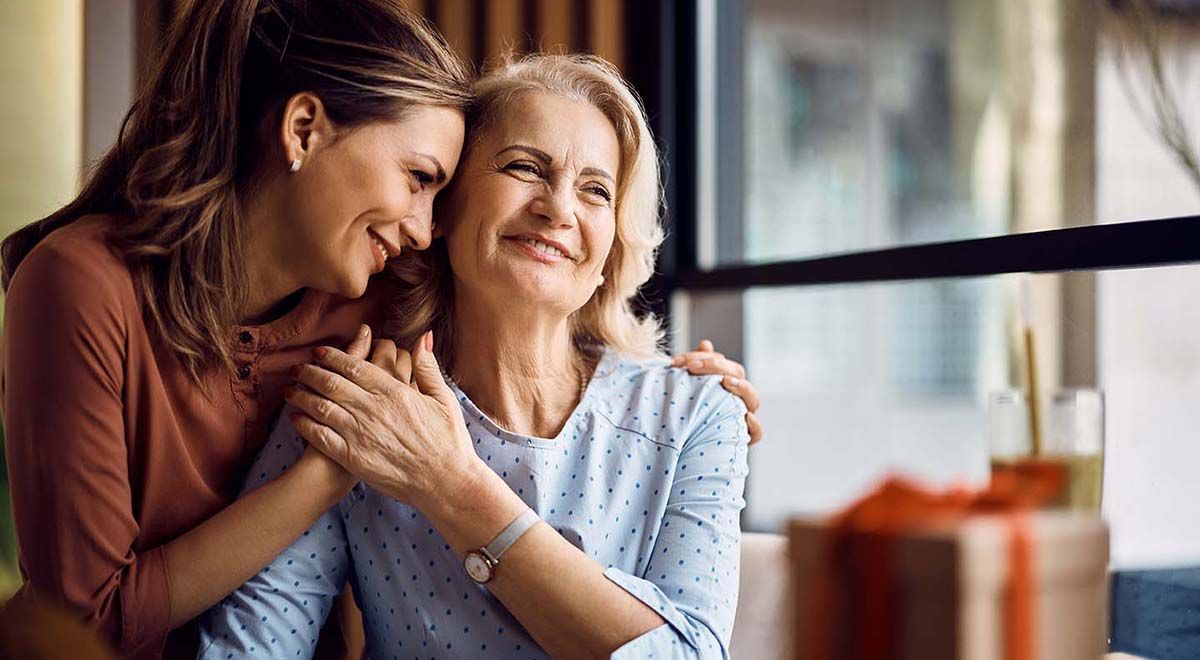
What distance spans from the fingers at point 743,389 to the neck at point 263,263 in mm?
651

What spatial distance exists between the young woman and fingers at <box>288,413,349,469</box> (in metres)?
0.02

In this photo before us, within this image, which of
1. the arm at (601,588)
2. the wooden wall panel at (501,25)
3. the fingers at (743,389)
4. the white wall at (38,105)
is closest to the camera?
the arm at (601,588)

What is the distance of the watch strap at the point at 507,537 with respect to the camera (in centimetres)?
146

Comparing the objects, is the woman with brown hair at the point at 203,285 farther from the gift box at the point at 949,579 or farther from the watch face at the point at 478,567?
the gift box at the point at 949,579

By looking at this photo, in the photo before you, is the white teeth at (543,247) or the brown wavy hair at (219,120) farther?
the white teeth at (543,247)

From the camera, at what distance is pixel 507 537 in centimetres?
146

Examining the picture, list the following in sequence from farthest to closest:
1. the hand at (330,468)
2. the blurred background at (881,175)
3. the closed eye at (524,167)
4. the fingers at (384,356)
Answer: the blurred background at (881,175) < the closed eye at (524,167) < the fingers at (384,356) < the hand at (330,468)

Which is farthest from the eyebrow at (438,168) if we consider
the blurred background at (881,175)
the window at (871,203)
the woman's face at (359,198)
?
the window at (871,203)

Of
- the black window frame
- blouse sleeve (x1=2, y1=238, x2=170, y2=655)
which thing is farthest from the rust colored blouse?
the black window frame

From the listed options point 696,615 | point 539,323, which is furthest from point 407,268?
point 696,615

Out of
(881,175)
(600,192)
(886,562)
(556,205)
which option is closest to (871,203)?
(881,175)

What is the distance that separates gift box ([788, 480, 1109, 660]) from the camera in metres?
0.67

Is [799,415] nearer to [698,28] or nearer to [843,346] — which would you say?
[843,346]

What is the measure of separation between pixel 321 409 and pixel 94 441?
0.27 metres
